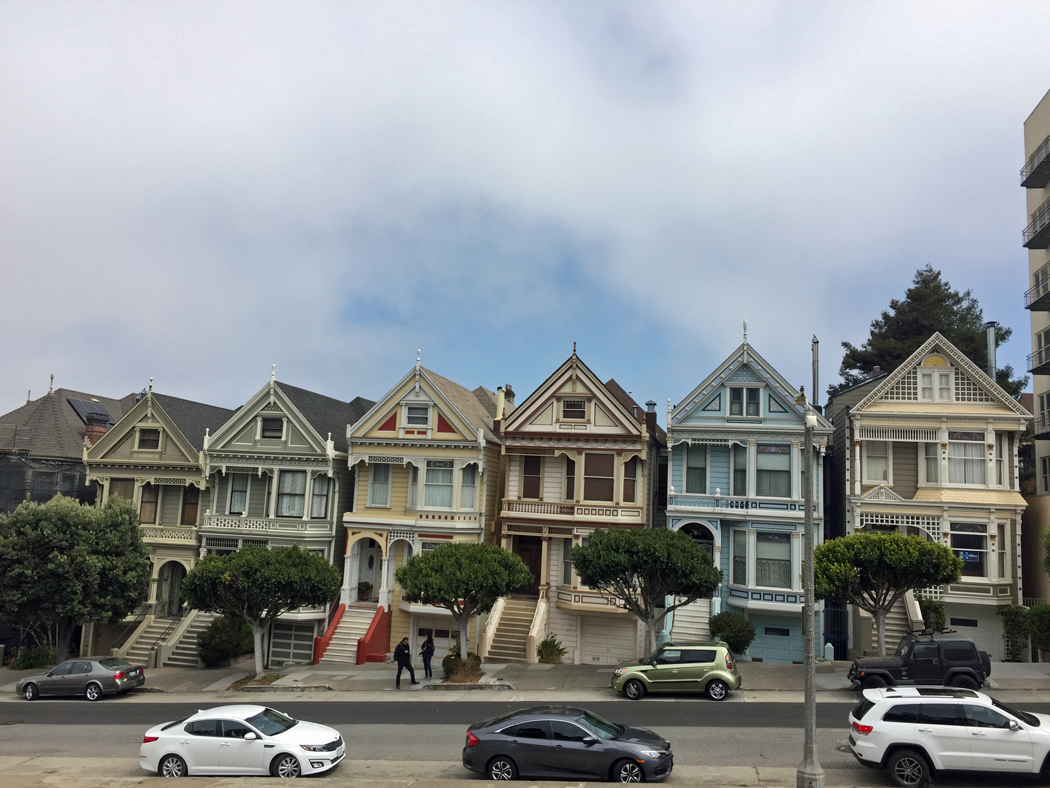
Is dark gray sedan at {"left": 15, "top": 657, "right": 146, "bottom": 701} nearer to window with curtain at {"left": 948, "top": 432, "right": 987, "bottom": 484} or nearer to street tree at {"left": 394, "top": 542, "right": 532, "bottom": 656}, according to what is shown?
street tree at {"left": 394, "top": 542, "right": 532, "bottom": 656}

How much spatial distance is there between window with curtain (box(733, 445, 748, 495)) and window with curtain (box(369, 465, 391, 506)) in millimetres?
15193

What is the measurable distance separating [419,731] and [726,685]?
9.11m

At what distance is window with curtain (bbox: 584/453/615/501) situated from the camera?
33656 millimetres

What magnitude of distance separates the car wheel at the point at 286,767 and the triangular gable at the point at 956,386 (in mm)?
24734

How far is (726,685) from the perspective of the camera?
77.4ft

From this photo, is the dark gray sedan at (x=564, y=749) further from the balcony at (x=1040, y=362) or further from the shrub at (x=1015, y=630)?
the balcony at (x=1040, y=362)

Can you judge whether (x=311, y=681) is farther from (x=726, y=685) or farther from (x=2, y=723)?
(x=726, y=685)

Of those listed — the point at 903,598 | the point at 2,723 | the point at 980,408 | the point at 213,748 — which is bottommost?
the point at 2,723

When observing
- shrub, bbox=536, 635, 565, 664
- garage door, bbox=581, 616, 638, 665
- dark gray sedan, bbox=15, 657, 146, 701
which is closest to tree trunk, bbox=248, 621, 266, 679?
dark gray sedan, bbox=15, 657, 146, 701

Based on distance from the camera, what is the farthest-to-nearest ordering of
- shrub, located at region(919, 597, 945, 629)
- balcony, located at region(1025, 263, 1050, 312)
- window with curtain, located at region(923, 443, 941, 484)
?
balcony, located at region(1025, 263, 1050, 312), window with curtain, located at region(923, 443, 941, 484), shrub, located at region(919, 597, 945, 629)

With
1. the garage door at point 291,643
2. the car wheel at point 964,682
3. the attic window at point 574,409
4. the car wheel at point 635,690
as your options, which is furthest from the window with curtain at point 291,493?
the car wheel at point 964,682

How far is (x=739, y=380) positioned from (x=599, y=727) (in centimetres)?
1927

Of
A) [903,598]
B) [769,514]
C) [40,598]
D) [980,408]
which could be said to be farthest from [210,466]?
[980,408]

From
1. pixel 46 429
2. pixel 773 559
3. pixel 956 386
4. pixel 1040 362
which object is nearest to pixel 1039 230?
pixel 1040 362
